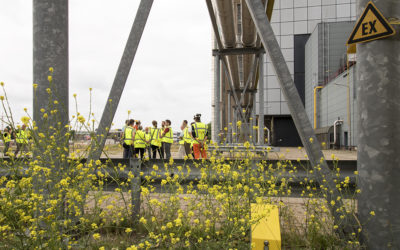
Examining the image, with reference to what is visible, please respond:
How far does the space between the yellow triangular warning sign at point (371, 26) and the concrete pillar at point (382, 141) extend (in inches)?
2.6

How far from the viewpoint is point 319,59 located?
26.6 meters

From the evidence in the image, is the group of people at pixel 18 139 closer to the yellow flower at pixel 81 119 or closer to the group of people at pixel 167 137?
the yellow flower at pixel 81 119

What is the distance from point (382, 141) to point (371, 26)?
909mm

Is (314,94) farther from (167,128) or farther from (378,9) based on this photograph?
(378,9)

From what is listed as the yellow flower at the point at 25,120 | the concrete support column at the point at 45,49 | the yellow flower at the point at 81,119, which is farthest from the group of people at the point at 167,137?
the yellow flower at the point at 25,120

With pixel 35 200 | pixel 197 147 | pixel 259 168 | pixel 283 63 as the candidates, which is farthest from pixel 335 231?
pixel 197 147

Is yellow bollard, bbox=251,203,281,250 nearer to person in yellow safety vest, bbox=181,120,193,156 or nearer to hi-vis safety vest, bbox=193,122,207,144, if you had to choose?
hi-vis safety vest, bbox=193,122,207,144

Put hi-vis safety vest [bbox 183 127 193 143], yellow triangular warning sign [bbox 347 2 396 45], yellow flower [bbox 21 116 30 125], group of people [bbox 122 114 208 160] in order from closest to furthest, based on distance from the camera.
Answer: yellow flower [bbox 21 116 30 125], yellow triangular warning sign [bbox 347 2 396 45], group of people [bbox 122 114 208 160], hi-vis safety vest [bbox 183 127 193 143]

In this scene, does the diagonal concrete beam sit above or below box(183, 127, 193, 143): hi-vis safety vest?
above

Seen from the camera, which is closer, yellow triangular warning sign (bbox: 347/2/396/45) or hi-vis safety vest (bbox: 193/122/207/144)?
yellow triangular warning sign (bbox: 347/2/396/45)

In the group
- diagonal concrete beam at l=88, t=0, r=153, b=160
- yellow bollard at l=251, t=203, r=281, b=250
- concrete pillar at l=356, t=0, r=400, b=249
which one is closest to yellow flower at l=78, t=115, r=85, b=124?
diagonal concrete beam at l=88, t=0, r=153, b=160

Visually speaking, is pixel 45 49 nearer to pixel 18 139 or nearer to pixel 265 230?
pixel 18 139

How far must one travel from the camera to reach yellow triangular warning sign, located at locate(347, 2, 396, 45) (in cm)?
206

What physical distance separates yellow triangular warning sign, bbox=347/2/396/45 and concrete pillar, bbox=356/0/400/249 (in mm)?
66
